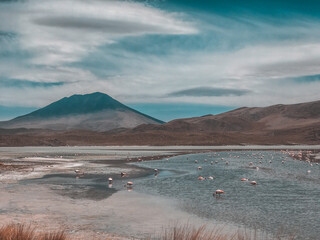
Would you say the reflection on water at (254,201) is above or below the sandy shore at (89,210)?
below

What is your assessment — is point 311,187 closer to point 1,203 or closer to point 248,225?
point 248,225

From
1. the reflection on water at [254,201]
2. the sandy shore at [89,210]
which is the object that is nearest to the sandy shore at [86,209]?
the sandy shore at [89,210]

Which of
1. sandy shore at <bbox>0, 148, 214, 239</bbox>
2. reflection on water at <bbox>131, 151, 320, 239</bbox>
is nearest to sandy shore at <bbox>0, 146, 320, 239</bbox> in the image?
sandy shore at <bbox>0, 148, 214, 239</bbox>

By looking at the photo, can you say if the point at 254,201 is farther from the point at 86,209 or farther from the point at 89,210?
the point at 86,209

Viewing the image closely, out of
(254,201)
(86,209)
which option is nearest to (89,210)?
(86,209)

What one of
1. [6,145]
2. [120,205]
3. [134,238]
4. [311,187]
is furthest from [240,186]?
[6,145]

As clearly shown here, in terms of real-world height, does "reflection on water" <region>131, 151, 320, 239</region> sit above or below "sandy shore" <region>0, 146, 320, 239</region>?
below

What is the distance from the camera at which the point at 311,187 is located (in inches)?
1019

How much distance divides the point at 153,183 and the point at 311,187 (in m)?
11.4

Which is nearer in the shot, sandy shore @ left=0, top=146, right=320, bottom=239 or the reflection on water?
sandy shore @ left=0, top=146, right=320, bottom=239

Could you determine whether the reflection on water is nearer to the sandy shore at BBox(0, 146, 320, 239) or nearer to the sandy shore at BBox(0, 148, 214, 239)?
the sandy shore at BBox(0, 146, 320, 239)

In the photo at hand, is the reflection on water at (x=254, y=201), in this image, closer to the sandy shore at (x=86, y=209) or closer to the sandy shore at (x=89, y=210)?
the sandy shore at (x=89, y=210)

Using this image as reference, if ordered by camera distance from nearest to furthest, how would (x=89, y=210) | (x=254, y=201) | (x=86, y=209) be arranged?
(x=89, y=210) → (x=86, y=209) → (x=254, y=201)

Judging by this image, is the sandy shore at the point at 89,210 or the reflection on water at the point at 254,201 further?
the reflection on water at the point at 254,201
